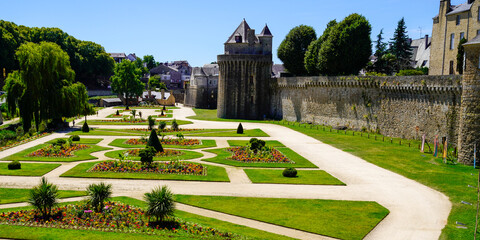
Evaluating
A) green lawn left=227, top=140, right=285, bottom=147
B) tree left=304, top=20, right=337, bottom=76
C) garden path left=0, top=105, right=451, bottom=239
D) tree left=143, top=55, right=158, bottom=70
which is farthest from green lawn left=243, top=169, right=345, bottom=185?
tree left=143, top=55, right=158, bottom=70

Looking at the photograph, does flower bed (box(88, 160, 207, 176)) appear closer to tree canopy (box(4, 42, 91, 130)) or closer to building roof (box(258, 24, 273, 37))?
tree canopy (box(4, 42, 91, 130))

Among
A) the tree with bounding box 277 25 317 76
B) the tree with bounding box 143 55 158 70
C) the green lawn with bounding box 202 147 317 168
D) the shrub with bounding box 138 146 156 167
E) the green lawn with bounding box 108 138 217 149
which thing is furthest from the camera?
the tree with bounding box 143 55 158 70

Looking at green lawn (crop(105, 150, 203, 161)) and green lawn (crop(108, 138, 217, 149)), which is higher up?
green lawn (crop(108, 138, 217, 149))

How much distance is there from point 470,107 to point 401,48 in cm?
4266

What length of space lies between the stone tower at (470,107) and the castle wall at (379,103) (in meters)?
5.76

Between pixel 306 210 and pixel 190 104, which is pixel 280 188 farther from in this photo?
pixel 190 104

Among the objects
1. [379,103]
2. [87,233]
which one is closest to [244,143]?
[379,103]

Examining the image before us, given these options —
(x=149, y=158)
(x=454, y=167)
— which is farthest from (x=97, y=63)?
(x=454, y=167)

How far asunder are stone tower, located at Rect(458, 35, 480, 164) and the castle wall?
576cm

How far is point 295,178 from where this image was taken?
2742 centimetres

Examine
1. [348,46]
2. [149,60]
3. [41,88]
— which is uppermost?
[149,60]

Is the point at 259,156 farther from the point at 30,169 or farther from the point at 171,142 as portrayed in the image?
the point at 30,169

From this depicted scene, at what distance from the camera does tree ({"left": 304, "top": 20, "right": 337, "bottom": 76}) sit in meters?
65.6

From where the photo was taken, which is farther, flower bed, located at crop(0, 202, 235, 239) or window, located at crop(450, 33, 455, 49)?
window, located at crop(450, 33, 455, 49)
